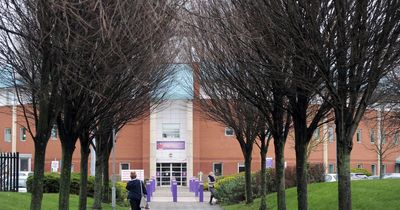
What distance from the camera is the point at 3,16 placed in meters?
9.00

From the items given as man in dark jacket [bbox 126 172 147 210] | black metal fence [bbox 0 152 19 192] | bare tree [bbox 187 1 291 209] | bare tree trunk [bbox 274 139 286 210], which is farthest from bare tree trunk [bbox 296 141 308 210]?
black metal fence [bbox 0 152 19 192]

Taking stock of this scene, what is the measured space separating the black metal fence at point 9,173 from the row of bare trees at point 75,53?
11299 mm

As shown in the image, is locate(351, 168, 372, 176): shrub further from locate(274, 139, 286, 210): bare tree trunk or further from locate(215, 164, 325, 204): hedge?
locate(274, 139, 286, 210): bare tree trunk

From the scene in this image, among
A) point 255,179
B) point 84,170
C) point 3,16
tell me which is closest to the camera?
point 3,16

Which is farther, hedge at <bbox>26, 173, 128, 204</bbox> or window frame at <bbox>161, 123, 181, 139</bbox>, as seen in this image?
window frame at <bbox>161, 123, 181, 139</bbox>

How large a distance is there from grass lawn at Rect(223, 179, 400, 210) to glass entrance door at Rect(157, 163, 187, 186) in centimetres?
3763

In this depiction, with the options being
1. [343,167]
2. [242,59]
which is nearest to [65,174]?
[242,59]

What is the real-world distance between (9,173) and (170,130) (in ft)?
130

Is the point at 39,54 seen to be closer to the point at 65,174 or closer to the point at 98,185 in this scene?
the point at 65,174

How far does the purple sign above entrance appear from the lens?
62.3m

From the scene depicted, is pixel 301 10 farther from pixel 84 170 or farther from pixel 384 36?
pixel 84 170

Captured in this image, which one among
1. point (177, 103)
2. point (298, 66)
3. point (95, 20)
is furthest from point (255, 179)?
point (177, 103)

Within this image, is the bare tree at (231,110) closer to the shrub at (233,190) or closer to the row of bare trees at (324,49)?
the shrub at (233,190)

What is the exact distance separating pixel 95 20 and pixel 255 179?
77.1 feet
